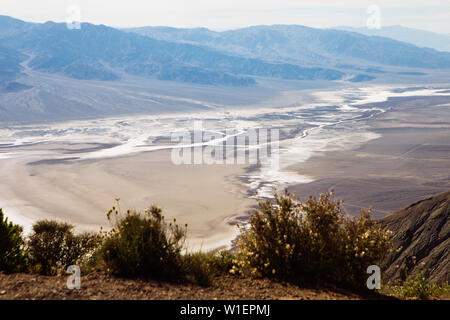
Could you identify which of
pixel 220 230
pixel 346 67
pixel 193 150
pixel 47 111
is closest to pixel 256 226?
pixel 220 230

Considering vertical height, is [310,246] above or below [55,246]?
above

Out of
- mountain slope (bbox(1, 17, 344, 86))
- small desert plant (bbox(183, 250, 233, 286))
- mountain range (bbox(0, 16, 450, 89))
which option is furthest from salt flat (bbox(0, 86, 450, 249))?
mountain slope (bbox(1, 17, 344, 86))

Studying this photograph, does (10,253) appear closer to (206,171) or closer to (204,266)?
(204,266)

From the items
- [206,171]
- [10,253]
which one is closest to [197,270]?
[10,253]

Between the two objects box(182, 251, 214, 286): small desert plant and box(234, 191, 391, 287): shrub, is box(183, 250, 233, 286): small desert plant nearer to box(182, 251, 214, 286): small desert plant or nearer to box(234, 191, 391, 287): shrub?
box(182, 251, 214, 286): small desert plant

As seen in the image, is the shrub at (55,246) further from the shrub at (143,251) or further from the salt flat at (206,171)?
the salt flat at (206,171)

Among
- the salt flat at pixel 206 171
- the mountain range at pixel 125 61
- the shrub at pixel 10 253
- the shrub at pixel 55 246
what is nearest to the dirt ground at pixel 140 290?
the shrub at pixel 10 253
